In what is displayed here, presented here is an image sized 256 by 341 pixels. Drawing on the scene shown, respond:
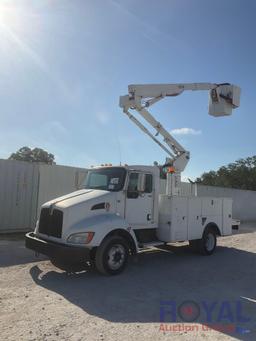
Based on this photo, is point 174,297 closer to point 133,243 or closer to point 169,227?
point 133,243

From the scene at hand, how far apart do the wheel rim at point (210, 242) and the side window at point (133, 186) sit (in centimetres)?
355

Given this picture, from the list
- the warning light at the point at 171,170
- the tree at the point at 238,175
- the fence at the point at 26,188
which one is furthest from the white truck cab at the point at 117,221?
the tree at the point at 238,175

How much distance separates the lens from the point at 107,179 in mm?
8977

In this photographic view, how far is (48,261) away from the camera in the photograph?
29.4 feet

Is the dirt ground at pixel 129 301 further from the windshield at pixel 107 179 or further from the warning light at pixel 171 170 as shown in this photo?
the warning light at pixel 171 170

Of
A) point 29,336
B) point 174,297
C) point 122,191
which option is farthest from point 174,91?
point 29,336

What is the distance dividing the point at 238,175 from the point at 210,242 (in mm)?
58194

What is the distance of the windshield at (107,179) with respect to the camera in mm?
8750

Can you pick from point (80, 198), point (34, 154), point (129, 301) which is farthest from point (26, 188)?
point (34, 154)

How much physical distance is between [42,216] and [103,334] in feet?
13.6

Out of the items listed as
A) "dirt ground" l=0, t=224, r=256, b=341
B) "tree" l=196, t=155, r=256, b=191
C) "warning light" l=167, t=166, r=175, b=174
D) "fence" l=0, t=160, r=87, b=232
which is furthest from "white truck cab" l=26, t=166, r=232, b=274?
"tree" l=196, t=155, r=256, b=191

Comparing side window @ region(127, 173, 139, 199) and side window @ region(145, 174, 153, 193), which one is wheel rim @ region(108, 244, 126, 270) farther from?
side window @ region(145, 174, 153, 193)

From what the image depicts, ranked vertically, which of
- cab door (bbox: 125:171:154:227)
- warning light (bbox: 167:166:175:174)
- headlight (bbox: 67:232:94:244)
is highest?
warning light (bbox: 167:166:175:174)

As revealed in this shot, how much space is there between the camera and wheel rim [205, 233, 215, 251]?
11156 mm
